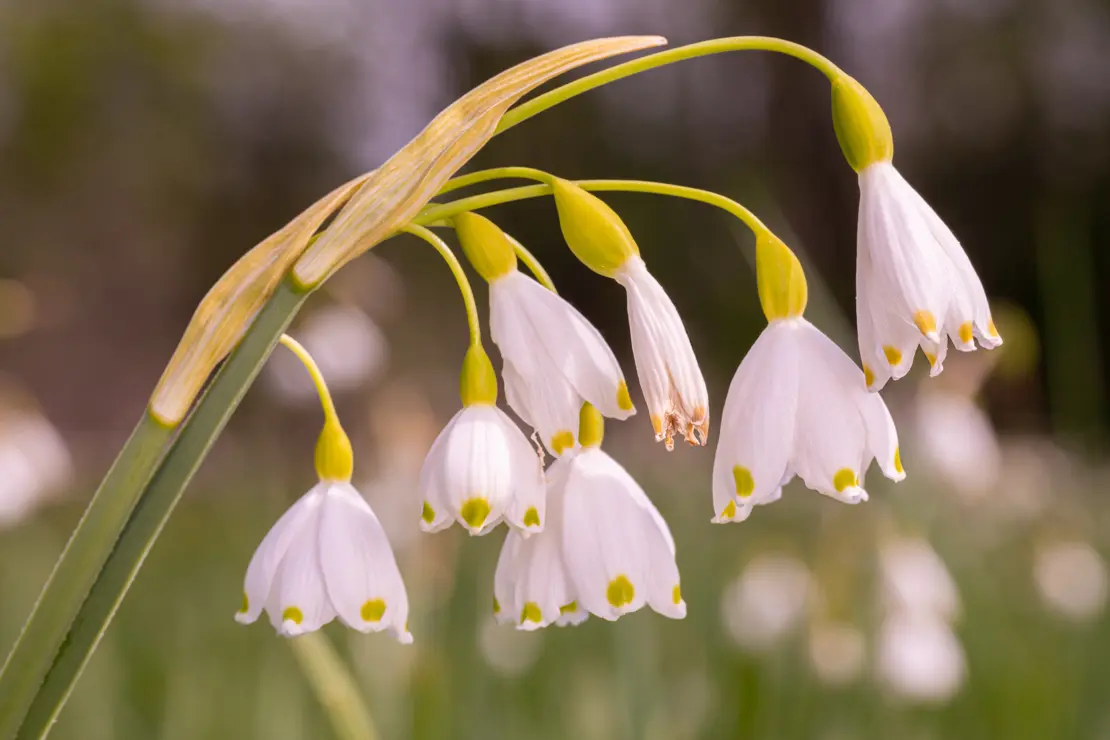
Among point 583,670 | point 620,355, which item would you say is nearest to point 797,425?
point 583,670

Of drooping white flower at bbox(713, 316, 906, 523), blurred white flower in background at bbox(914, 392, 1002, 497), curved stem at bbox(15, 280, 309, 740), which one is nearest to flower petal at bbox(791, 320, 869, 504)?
drooping white flower at bbox(713, 316, 906, 523)

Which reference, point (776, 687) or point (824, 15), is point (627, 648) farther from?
point (824, 15)

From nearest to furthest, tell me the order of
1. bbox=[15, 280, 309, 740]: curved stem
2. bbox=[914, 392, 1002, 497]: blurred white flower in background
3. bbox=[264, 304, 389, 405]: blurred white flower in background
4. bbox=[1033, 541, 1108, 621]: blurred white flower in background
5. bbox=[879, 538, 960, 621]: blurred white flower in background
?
bbox=[15, 280, 309, 740]: curved stem → bbox=[879, 538, 960, 621]: blurred white flower in background → bbox=[914, 392, 1002, 497]: blurred white flower in background → bbox=[1033, 541, 1108, 621]: blurred white flower in background → bbox=[264, 304, 389, 405]: blurred white flower in background

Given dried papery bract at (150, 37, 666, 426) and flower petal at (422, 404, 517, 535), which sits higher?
dried papery bract at (150, 37, 666, 426)

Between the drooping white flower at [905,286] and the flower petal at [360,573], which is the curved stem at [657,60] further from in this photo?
the flower petal at [360,573]

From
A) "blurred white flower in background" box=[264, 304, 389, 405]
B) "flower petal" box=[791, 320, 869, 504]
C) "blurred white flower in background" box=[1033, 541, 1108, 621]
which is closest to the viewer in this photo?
"flower petal" box=[791, 320, 869, 504]

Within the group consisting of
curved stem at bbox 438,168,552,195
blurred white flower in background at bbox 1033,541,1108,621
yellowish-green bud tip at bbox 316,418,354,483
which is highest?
blurred white flower in background at bbox 1033,541,1108,621

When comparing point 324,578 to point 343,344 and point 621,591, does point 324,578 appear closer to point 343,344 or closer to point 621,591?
point 621,591

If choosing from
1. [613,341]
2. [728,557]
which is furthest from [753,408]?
[613,341]

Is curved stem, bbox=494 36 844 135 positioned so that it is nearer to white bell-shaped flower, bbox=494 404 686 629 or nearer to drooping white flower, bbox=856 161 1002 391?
drooping white flower, bbox=856 161 1002 391

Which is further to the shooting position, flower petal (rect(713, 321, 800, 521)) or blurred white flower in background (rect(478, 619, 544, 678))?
blurred white flower in background (rect(478, 619, 544, 678))
